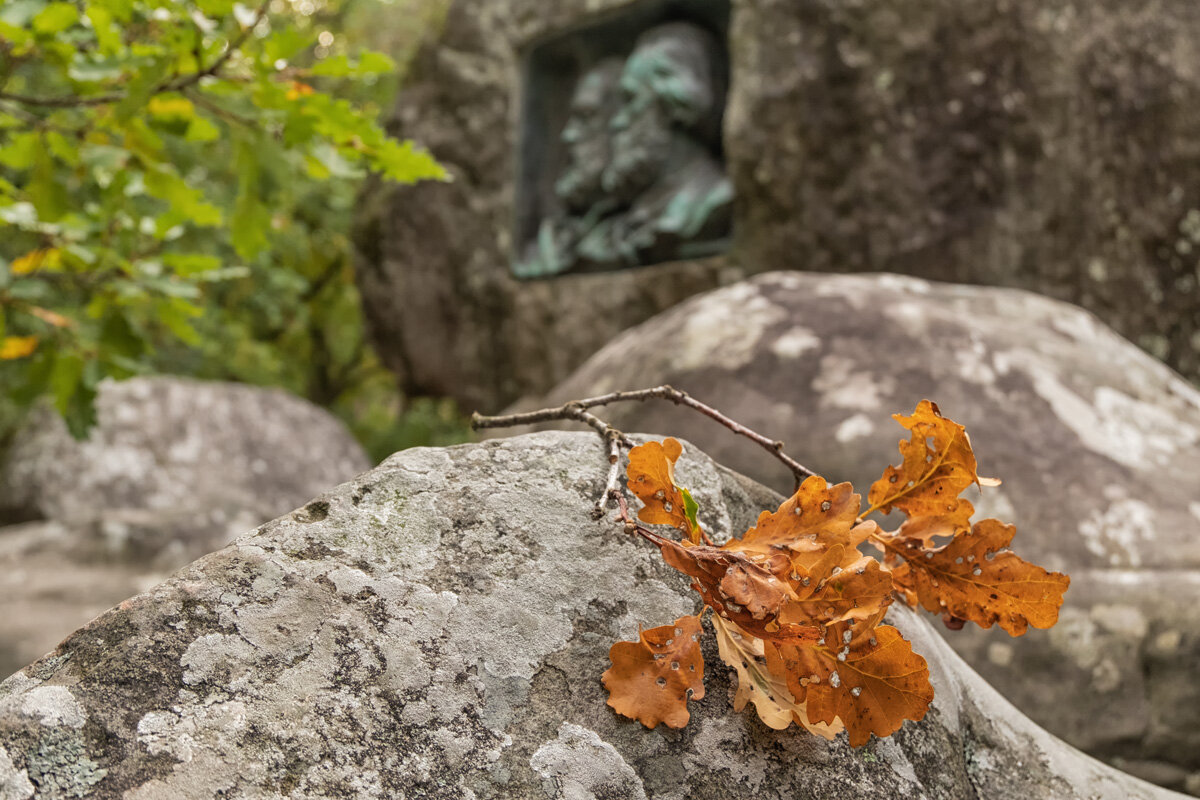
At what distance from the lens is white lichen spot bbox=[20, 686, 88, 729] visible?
70cm

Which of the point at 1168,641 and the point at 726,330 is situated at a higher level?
the point at 726,330

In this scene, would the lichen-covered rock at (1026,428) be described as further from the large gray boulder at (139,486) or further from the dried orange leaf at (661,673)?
the large gray boulder at (139,486)

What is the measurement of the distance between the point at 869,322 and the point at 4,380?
23.6ft

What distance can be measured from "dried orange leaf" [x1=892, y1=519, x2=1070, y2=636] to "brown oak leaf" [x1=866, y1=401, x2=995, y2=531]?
0.10 ft

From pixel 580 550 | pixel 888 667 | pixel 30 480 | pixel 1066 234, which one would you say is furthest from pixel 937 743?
pixel 30 480

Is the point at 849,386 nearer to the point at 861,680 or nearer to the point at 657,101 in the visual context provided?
the point at 861,680

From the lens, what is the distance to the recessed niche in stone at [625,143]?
4.59 meters

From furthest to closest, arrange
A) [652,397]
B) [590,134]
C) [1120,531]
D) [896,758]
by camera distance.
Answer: [590,134] < [1120,531] < [652,397] < [896,758]

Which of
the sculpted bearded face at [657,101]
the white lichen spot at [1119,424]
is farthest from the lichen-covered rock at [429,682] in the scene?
the sculpted bearded face at [657,101]

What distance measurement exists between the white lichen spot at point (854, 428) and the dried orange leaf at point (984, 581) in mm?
777

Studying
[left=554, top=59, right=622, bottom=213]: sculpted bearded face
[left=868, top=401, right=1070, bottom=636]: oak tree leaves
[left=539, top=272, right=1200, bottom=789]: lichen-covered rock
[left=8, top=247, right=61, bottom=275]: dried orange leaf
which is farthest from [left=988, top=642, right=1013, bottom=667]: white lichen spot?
[left=554, top=59, right=622, bottom=213]: sculpted bearded face

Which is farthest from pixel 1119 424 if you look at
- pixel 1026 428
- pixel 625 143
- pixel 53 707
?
pixel 625 143

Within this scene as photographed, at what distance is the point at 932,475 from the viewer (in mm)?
941

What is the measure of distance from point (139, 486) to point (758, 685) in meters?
4.71
